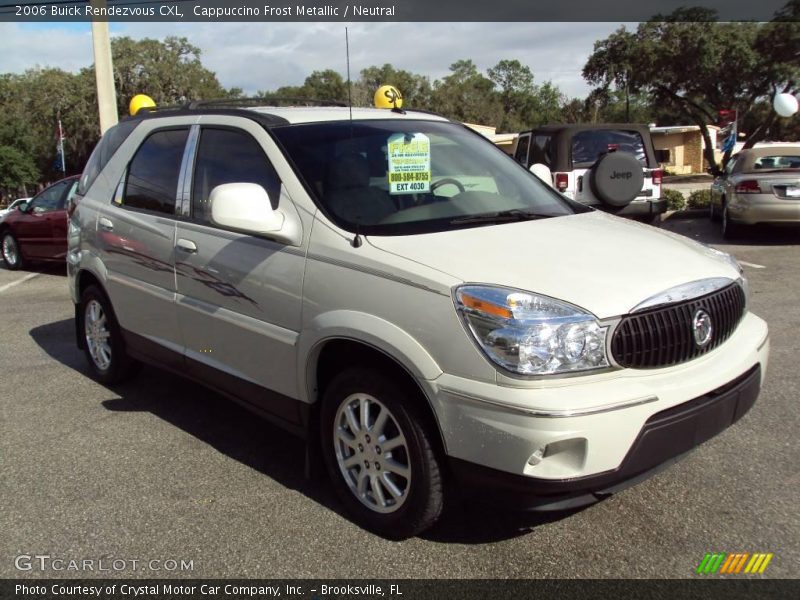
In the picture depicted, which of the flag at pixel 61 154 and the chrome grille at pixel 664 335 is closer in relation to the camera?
the chrome grille at pixel 664 335

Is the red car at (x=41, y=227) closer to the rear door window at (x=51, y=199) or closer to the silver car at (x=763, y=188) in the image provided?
the rear door window at (x=51, y=199)

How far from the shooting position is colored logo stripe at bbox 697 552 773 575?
283cm

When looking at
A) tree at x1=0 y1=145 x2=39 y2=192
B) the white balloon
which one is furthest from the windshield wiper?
tree at x1=0 y1=145 x2=39 y2=192

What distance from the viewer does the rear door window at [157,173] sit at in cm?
433

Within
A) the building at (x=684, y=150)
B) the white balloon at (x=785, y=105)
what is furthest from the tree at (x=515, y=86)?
the white balloon at (x=785, y=105)

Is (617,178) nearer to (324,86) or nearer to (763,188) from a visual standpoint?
(763,188)

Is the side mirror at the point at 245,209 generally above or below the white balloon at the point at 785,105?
below

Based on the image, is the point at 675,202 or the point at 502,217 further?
the point at 675,202

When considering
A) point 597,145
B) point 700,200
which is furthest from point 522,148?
point 700,200

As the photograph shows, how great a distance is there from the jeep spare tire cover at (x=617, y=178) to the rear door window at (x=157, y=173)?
195 inches

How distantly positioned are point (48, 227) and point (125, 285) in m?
7.43

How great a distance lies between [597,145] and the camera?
35.6 feet

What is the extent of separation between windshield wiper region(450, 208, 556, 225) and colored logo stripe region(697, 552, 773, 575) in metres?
1.68

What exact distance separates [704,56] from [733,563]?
30.6 m
